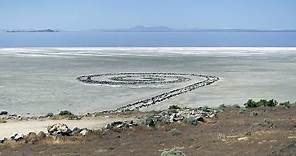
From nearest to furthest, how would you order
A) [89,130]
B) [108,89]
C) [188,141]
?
[188,141], [89,130], [108,89]

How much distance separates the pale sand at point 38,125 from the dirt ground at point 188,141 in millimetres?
5824

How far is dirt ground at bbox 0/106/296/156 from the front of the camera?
52.6 ft

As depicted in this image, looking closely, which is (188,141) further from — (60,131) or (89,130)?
(60,131)

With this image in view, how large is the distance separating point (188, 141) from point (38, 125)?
12.7m

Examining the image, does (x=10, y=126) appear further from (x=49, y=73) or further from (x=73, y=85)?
(x=49, y=73)

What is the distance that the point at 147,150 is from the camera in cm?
1727

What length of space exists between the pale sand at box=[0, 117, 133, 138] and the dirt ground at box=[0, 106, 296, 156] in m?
5.82

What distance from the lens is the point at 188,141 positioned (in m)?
18.7

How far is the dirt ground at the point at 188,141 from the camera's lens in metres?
16.0

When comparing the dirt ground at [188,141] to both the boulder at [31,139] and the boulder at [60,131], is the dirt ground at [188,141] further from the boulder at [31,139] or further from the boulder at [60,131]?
the boulder at [60,131]

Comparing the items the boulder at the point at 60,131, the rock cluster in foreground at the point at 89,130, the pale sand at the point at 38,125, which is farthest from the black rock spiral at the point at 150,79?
the boulder at the point at 60,131

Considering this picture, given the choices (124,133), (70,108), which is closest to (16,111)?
(70,108)

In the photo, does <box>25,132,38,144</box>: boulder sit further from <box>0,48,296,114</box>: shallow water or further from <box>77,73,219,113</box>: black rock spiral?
<box>77,73,219,113</box>: black rock spiral

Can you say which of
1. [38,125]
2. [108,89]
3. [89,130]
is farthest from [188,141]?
[108,89]
